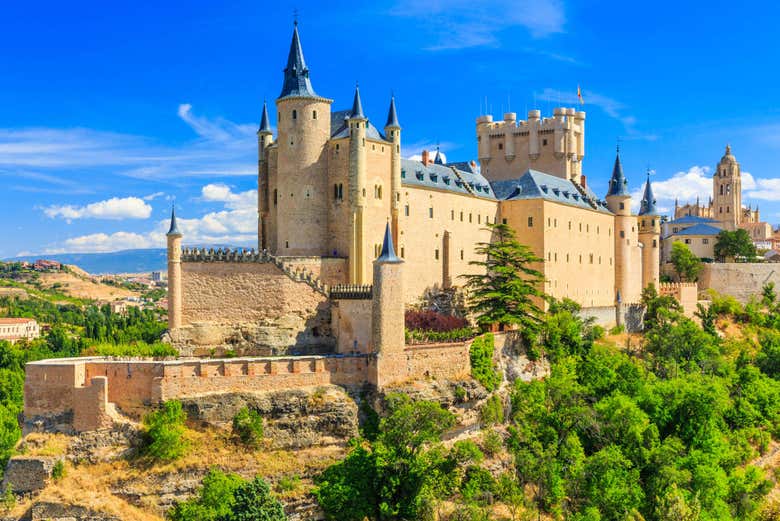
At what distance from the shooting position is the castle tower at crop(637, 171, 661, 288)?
79375 mm

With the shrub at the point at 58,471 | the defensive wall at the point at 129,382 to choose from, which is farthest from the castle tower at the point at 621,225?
the shrub at the point at 58,471

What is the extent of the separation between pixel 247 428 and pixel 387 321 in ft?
31.6

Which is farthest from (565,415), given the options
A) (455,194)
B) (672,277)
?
(672,277)

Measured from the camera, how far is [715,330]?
3044 inches

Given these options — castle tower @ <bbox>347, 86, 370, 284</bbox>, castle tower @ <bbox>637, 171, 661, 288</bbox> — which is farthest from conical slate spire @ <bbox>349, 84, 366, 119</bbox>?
castle tower @ <bbox>637, 171, 661, 288</bbox>

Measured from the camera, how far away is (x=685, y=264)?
292 ft

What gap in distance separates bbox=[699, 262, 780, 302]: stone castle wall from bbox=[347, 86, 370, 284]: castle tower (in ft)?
171

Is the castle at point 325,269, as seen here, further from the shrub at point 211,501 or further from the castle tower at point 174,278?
the shrub at point 211,501

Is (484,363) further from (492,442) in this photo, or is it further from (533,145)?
(533,145)

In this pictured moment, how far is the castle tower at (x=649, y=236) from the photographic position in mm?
79375

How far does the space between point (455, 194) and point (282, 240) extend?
50.1 ft

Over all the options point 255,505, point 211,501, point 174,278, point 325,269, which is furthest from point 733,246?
point 211,501

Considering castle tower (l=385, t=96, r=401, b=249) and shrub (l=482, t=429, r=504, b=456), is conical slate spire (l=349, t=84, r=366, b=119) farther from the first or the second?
shrub (l=482, t=429, r=504, b=456)

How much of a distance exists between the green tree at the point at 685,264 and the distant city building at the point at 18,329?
85797mm
